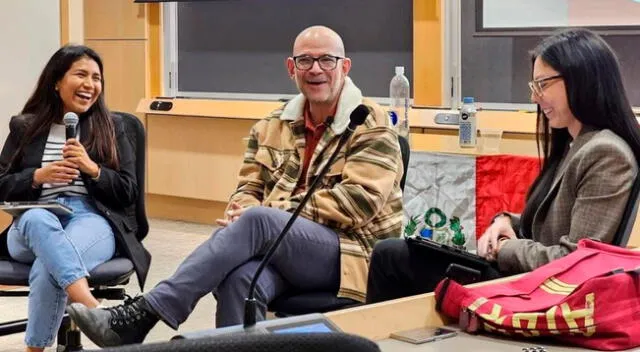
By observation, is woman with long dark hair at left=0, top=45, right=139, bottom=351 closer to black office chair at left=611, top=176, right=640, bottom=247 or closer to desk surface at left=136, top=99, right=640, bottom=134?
black office chair at left=611, top=176, right=640, bottom=247

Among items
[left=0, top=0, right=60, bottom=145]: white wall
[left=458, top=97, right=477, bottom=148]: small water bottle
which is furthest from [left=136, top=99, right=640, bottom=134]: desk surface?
[left=0, top=0, right=60, bottom=145]: white wall

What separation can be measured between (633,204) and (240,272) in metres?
1.00

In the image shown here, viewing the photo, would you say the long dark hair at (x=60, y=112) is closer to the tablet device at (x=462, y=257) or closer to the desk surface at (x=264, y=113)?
the tablet device at (x=462, y=257)

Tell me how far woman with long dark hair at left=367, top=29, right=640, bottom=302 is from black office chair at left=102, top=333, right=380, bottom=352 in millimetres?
1593

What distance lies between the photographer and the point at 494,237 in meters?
2.44

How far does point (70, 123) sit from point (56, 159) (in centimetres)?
22

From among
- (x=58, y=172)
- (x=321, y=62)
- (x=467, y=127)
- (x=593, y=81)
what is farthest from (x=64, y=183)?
(x=467, y=127)

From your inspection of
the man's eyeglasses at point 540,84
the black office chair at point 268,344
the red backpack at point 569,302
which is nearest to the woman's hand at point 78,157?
the man's eyeglasses at point 540,84

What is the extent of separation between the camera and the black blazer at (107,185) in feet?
10.5

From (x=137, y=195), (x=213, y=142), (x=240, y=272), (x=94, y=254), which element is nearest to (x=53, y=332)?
(x=94, y=254)

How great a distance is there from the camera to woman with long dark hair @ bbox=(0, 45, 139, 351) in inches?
119

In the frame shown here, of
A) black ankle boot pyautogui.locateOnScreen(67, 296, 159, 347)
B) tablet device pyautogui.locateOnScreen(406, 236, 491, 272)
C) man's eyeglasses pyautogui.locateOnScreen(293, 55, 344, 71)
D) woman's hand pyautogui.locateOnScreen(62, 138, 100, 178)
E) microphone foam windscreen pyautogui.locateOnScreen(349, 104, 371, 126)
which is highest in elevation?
man's eyeglasses pyautogui.locateOnScreen(293, 55, 344, 71)

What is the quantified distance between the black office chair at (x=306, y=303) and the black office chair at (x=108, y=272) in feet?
2.21

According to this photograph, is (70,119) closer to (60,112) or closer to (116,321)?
(60,112)
